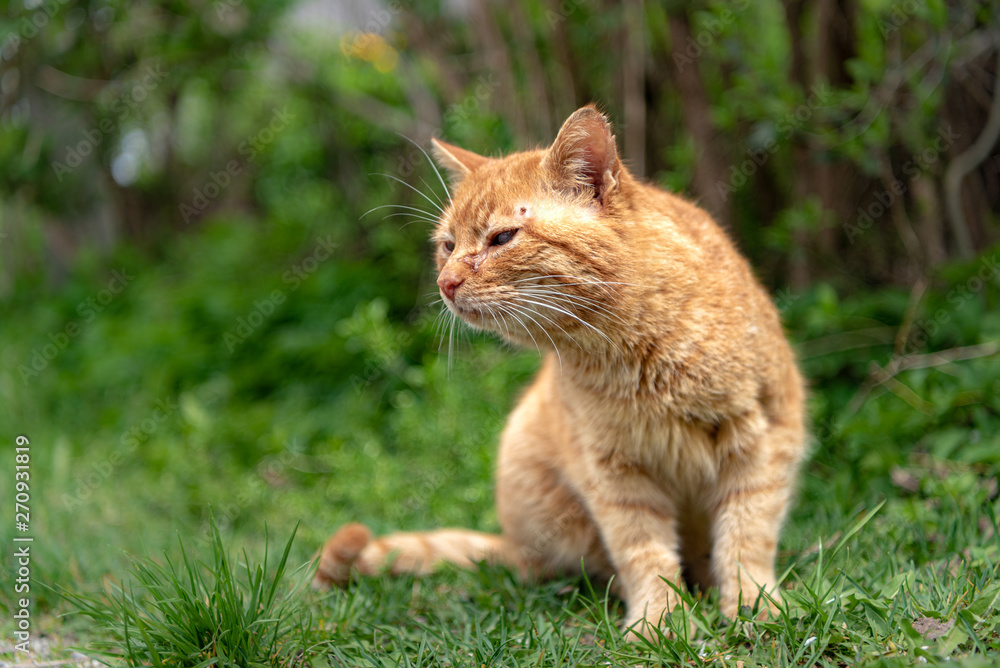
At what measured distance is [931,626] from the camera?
184 cm

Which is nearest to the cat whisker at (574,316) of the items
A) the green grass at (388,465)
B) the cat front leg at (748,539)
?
the cat front leg at (748,539)

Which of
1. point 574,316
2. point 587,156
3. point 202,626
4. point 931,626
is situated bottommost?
point 931,626

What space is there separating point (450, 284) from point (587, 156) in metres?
0.55

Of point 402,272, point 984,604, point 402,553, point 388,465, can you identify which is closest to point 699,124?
point 402,272

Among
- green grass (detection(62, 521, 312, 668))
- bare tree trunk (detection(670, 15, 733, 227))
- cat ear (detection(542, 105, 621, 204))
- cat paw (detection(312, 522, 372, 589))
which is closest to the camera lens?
green grass (detection(62, 521, 312, 668))

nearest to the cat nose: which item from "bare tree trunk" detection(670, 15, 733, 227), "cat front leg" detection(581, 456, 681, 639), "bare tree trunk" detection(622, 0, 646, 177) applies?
"cat front leg" detection(581, 456, 681, 639)

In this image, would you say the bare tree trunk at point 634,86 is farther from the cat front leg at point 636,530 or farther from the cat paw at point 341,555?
the cat paw at point 341,555

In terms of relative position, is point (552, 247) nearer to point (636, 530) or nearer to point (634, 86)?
point (636, 530)

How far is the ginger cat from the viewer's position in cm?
218

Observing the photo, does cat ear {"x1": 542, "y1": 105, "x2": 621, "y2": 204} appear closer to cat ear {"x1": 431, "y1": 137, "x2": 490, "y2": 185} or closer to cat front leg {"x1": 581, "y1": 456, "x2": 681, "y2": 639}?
cat ear {"x1": 431, "y1": 137, "x2": 490, "y2": 185}

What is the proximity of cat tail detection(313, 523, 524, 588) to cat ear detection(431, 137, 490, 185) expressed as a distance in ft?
4.15

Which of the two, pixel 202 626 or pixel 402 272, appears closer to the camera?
pixel 202 626

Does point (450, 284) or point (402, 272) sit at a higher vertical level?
point (450, 284)

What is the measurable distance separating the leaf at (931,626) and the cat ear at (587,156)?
4.54 ft
